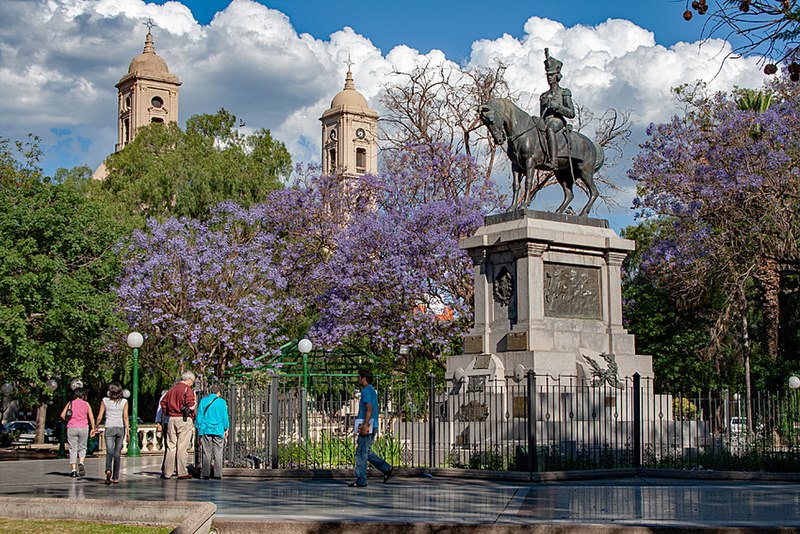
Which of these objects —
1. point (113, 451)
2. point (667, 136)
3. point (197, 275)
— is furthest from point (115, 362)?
point (113, 451)

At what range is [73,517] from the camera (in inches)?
461

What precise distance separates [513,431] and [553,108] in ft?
22.7

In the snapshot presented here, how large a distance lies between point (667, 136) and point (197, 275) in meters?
16.9

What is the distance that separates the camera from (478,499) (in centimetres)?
1302

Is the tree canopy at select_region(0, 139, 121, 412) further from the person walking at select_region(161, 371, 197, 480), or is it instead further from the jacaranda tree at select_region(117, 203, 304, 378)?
the person walking at select_region(161, 371, 197, 480)

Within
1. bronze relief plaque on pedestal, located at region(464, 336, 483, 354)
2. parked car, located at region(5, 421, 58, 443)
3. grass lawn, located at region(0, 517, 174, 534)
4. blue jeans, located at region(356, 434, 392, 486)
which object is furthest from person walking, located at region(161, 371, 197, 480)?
parked car, located at region(5, 421, 58, 443)

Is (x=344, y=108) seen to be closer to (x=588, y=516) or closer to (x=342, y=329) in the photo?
(x=342, y=329)

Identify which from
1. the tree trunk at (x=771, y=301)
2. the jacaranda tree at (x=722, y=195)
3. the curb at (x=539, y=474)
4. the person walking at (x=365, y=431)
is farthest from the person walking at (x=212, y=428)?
the tree trunk at (x=771, y=301)

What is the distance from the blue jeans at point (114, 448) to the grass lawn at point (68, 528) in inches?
207

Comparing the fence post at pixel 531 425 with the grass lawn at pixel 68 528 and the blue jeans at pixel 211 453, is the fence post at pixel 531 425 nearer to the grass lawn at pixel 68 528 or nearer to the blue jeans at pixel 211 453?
the blue jeans at pixel 211 453

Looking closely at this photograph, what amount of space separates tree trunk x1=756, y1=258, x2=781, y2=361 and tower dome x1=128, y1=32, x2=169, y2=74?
2361 inches

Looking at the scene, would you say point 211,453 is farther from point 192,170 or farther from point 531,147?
point 192,170

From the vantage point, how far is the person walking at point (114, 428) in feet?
55.4

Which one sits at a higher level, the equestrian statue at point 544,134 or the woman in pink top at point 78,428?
the equestrian statue at point 544,134
